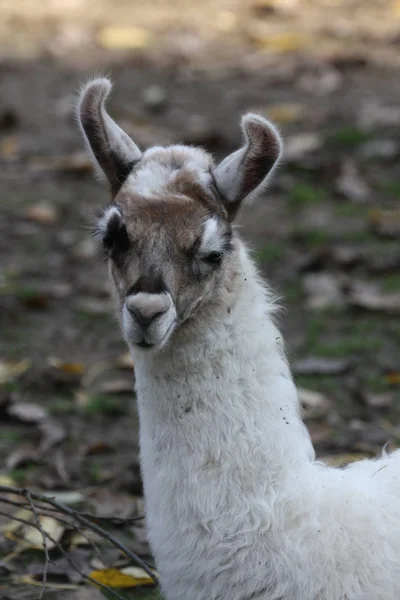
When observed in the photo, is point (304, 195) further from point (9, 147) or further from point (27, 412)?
point (27, 412)

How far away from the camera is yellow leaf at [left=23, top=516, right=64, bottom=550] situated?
4.21m

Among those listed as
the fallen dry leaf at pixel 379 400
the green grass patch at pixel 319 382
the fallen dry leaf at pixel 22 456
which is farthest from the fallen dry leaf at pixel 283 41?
the fallen dry leaf at pixel 22 456

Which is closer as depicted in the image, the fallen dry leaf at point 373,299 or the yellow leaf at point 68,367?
the yellow leaf at point 68,367

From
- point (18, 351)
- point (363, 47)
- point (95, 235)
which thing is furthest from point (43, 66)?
point (95, 235)

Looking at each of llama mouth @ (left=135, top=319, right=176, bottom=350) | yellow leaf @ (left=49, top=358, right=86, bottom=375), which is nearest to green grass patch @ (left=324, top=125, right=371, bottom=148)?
yellow leaf @ (left=49, top=358, right=86, bottom=375)

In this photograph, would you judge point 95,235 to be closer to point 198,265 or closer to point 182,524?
point 198,265

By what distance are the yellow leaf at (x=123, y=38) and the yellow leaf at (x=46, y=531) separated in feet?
20.9

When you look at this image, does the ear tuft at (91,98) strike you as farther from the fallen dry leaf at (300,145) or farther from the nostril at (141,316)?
the fallen dry leaf at (300,145)

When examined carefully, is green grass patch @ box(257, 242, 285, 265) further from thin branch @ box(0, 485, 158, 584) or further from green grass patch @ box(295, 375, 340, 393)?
thin branch @ box(0, 485, 158, 584)

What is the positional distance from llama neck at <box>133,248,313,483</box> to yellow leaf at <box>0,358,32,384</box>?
86.9 inches

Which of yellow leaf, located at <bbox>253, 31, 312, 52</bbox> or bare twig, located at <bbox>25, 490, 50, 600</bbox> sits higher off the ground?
yellow leaf, located at <bbox>253, 31, 312, 52</bbox>

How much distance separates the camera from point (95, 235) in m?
3.46

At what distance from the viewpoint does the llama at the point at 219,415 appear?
3299 mm

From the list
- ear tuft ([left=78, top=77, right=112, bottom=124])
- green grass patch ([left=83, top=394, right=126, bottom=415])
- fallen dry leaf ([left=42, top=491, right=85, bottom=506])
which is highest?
ear tuft ([left=78, top=77, right=112, bottom=124])
